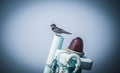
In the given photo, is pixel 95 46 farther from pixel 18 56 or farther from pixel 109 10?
pixel 18 56

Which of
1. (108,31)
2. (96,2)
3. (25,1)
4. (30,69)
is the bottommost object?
(30,69)

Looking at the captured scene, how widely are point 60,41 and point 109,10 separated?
104 centimetres


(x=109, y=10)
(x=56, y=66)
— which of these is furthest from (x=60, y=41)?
(x=109, y=10)

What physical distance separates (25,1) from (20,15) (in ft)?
0.68

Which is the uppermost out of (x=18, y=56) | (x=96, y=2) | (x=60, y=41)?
(x=96, y=2)

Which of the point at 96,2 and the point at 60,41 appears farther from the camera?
the point at 96,2

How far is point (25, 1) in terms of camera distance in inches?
94.7

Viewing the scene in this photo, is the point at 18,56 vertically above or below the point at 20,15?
below

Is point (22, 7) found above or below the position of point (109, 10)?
below

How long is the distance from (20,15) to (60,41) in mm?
864

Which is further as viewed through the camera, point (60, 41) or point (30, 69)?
point (30, 69)

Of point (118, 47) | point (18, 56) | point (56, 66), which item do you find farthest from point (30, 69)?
point (118, 47)

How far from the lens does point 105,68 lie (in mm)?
2525

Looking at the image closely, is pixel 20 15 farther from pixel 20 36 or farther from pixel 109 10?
pixel 109 10
